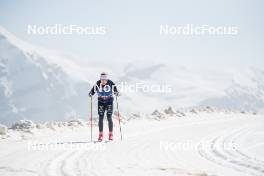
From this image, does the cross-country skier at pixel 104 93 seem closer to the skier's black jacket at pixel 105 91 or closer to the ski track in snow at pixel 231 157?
the skier's black jacket at pixel 105 91

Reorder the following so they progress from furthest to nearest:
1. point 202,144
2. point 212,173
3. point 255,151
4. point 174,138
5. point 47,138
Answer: point 174,138 → point 47,138 → point 202,144 → point 255,151 → point 212,173

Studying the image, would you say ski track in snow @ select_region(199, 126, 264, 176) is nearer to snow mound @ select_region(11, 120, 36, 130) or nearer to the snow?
the snow

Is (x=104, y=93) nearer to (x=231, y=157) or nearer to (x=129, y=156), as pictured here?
(x=129, y=156)

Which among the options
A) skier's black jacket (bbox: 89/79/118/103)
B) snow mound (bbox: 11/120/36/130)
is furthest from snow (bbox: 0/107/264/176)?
skier's black jacket (bbox: 89/79/118/103)

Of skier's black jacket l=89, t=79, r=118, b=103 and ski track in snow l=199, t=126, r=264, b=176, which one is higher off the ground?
skier's black jacket l=89, t=79, r=118, b=103

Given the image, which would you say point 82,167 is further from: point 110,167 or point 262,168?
point 262,168

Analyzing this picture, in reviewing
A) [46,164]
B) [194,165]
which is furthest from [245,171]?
[46,164]

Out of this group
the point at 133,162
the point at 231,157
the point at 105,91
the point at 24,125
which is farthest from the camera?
the point at 24,125

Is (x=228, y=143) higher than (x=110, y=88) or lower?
lower

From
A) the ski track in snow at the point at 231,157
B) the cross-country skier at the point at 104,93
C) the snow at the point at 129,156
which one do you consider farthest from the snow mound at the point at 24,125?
the ski track in snow at the point at 231,157

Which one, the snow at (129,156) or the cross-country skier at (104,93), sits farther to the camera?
the cross-country skier at (104,93)

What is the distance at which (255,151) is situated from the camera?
1164 centimetres

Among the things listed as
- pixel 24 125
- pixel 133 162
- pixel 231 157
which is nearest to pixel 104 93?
pixel 24 125

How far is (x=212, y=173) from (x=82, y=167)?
2.78 metres
